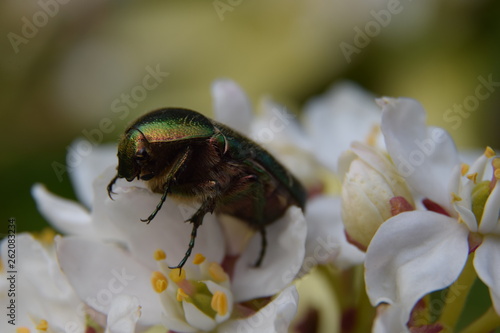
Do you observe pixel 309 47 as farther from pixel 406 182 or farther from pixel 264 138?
pixel 406 182

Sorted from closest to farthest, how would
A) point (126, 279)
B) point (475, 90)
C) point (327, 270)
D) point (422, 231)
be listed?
point (422, 231) → point (126, 279) → point (327, 270) → point (475, 90)

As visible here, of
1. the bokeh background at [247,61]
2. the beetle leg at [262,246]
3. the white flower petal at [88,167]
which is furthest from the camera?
the bokeh background at [247,61]

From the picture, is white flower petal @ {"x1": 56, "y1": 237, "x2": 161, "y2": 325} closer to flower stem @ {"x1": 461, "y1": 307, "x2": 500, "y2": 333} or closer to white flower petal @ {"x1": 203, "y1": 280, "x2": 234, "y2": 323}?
white flower petal @ {"x1": 203, "y1": 280, "x2": 234, "y2": 323}

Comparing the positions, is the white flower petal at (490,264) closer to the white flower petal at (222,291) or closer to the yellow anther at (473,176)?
the yellow anther at (473,176)

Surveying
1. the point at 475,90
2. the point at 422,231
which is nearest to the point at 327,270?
the point at 422,231

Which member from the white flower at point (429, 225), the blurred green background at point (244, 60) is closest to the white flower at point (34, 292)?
the white flower at point (429, 225)

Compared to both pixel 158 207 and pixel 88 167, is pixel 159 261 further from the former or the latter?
pixel 88 167

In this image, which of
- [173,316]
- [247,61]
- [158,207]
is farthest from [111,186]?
[247,61]
